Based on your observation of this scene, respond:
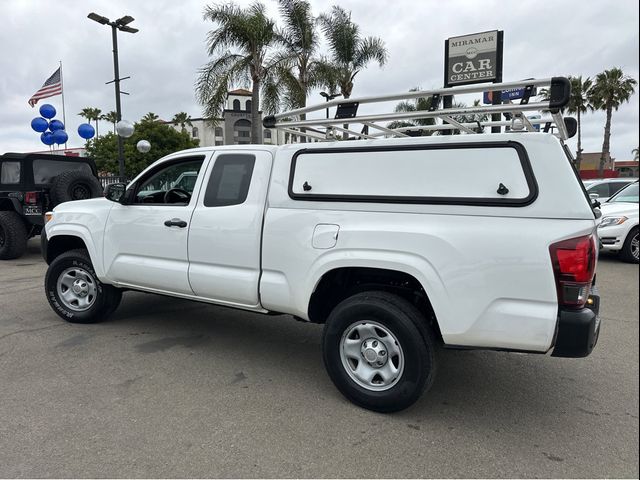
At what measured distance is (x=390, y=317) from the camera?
2.91m

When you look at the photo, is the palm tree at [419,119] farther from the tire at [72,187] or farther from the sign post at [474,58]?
the tire at [72,187]

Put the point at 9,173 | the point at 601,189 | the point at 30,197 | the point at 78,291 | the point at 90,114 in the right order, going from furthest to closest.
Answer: the point at 90,114 → the point at 601,189 → the point at 9,173 → the point at 30,197 → the point at 78,291

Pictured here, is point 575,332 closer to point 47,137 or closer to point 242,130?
point 47,137

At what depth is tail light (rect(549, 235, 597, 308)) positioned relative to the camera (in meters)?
2.47

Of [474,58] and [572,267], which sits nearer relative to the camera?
[572,267]

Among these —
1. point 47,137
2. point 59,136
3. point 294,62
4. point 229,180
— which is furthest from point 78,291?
point 47,137

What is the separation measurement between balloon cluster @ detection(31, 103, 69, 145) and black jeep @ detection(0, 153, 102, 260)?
1102 centimetres

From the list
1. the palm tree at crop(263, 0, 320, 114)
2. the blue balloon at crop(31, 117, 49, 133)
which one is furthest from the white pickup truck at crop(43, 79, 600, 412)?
the blue balloon at crop(31, 117, 49, 133)

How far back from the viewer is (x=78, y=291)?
4816 mm

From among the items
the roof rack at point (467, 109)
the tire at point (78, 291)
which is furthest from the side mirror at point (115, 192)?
the roof rack at point (467, 109)

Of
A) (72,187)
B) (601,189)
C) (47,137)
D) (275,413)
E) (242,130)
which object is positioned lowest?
(275,413)

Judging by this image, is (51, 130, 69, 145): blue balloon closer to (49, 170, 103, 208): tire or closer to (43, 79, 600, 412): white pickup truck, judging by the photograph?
(49, 170, 103, 208): tire

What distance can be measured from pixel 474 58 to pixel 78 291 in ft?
26.7

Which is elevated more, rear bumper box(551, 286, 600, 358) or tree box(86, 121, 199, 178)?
tree box(86, 121, 199, 178)
